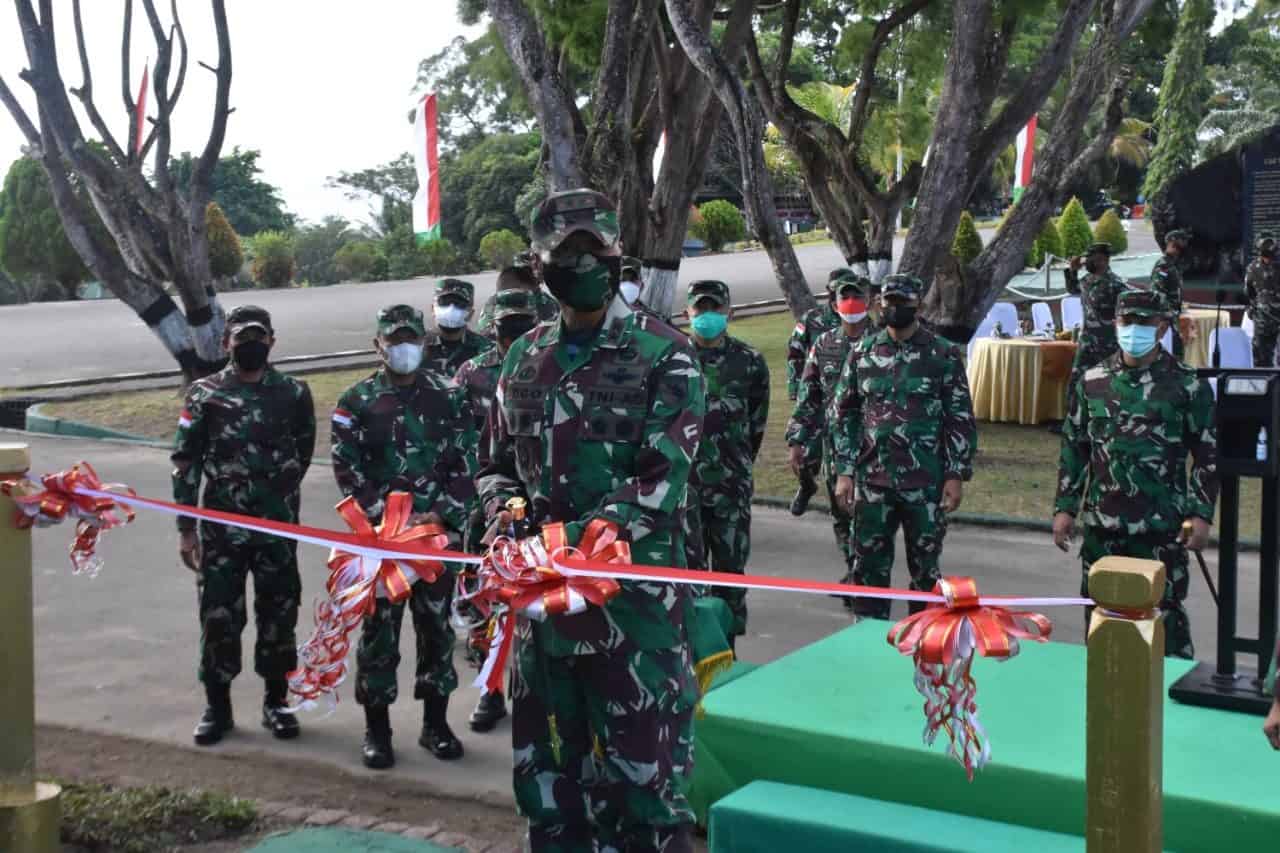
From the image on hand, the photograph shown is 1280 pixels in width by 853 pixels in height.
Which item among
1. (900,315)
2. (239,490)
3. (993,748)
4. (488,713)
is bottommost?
(488,713)

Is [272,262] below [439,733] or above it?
above

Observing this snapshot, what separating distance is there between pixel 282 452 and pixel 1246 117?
42.6 meters

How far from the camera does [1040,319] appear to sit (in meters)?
20.4

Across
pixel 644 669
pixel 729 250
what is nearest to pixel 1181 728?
pixel 644 669

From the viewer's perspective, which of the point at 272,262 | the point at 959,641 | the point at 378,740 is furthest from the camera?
the point at 272,262

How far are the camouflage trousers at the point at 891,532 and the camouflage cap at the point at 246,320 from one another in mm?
3094

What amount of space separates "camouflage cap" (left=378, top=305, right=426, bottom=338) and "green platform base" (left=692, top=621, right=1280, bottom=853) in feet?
6.95

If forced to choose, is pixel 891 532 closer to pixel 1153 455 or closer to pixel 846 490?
pixel 846 490

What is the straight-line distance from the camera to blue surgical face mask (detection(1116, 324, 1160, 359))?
6367 millimetres

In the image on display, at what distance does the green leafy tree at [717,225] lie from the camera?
4478 cm

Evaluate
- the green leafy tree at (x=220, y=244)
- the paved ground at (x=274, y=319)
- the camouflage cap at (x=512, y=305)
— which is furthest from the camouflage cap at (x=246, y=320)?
the green leafy tree at (x=220, y=244)

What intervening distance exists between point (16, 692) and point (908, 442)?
441 cm

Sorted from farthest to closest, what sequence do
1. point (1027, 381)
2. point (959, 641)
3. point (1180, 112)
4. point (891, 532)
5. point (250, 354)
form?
point (1180, 112), point (1027, 381), point (891, 532), point (250, 354), point (959, 641)

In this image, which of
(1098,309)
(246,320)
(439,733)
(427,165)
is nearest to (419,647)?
(439,733)
